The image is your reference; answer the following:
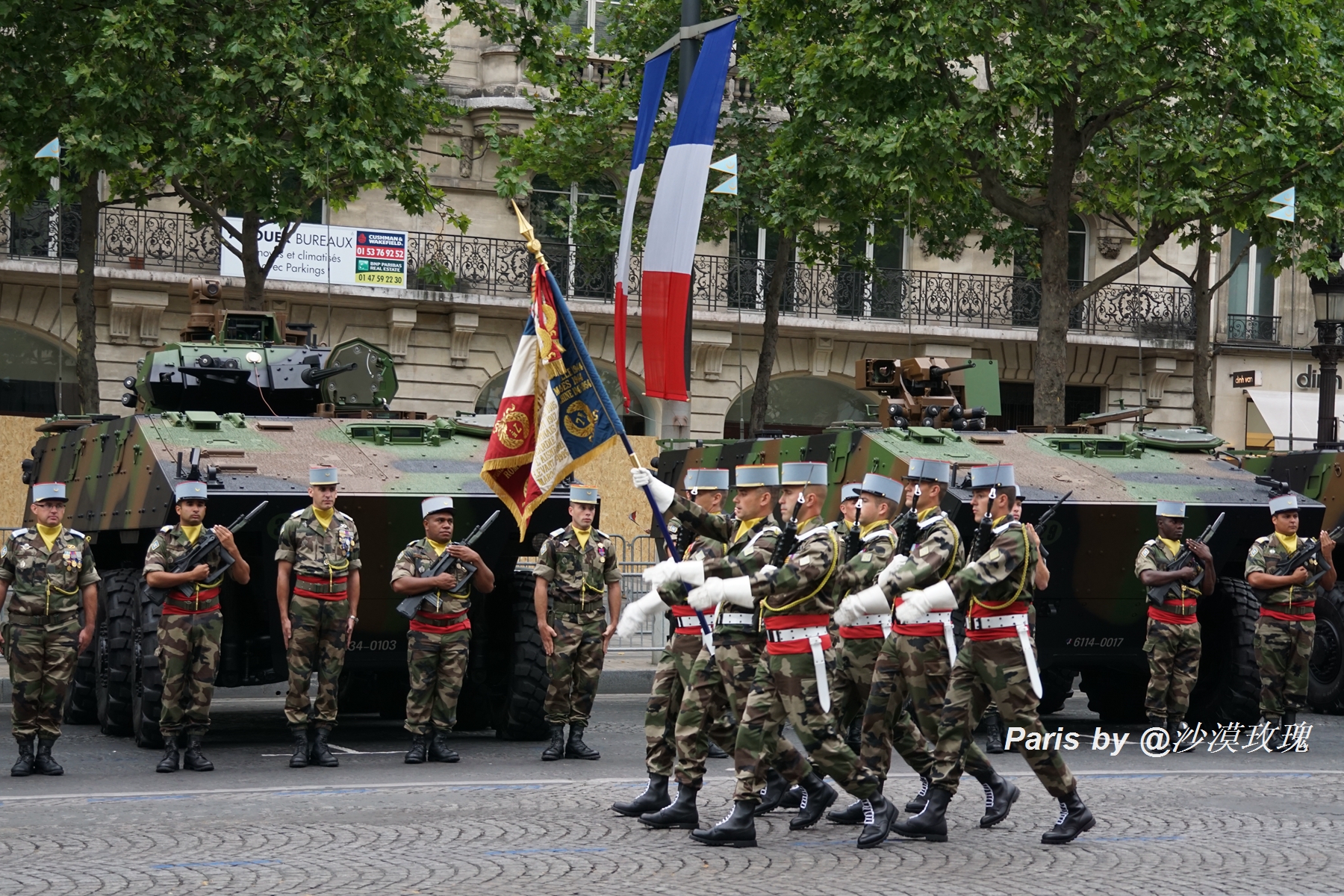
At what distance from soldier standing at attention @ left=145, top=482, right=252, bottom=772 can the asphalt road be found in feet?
1.01

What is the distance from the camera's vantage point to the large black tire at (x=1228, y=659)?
1341 cm

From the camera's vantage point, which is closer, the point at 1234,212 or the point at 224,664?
the point at 224,664

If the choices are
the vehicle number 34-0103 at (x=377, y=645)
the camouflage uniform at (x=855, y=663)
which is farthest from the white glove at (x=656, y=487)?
the vehicle number 34-0103 at (x=377, y=645)

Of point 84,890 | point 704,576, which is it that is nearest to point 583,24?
point 704,576

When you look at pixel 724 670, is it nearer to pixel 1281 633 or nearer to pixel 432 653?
pixel 432 653

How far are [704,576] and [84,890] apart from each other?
3071 millimetres

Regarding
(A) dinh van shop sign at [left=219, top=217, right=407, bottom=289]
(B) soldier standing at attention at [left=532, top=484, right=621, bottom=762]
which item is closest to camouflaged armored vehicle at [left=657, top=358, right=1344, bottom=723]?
(B) soldier standing at attention at [left=532, top=484, right=621, bottom=762]

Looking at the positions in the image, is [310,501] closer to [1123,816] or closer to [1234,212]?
[1123,816]

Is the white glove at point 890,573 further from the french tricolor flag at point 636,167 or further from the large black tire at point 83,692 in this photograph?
the large black tire at point 83,692

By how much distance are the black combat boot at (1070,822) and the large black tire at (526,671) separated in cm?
456

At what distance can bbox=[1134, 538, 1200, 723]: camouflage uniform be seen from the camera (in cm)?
1280

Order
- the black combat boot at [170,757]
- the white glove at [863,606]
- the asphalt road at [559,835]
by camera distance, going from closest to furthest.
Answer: the asphalt road at [559,835]
the white glove at [863,606]
the black combat boot at [170,757]

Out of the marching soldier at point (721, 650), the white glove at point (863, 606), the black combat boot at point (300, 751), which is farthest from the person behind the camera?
the black combat boot at point (300, 751)

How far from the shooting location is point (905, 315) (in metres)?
30.3
